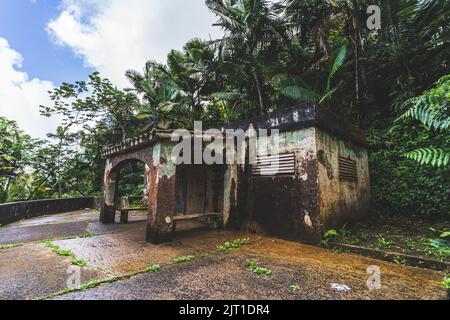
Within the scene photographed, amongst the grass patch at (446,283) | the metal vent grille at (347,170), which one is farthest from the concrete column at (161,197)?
the grass patch at (446,283)

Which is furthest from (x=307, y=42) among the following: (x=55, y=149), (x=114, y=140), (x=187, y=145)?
(x=55, y=149)

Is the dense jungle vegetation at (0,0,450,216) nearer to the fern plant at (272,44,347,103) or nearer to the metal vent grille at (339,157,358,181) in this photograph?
the fern plant at (272,44,347,103)

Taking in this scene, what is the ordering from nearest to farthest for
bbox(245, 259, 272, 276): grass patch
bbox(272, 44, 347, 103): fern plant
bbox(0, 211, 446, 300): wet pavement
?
bbox(0, 211, 446, 300): wet pavement, bbox(245, 259, 272, 276): grass patch, bbox(272, 44, 347, 103): fern plant

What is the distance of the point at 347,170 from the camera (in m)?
5.71

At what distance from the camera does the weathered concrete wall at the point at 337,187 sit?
476 centimetres

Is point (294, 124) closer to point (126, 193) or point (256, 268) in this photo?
point (256, 268)

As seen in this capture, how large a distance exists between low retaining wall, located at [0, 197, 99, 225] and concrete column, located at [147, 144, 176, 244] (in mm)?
6643

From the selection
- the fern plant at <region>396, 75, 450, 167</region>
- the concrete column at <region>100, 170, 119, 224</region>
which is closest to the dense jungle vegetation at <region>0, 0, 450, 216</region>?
the fern plant at <region>396, 75, 450, 167</region>

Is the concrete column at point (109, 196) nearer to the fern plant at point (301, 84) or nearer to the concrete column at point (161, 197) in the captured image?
the concrete column at point (161, 197)

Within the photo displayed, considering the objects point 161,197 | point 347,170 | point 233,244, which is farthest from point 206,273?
point 347,170

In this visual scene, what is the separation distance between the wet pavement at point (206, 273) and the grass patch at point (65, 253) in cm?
7

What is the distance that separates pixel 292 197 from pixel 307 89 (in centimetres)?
403

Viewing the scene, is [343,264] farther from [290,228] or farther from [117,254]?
[117,254]

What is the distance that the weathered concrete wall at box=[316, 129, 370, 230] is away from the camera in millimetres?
4758
